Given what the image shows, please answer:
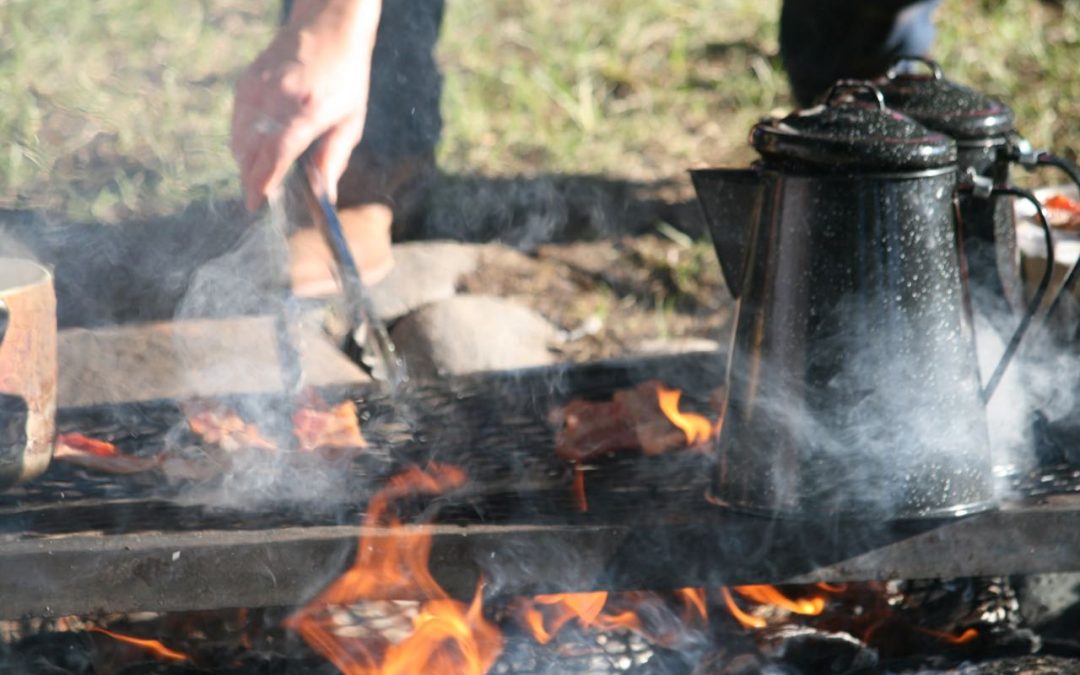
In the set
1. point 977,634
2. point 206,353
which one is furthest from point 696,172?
point 206,353

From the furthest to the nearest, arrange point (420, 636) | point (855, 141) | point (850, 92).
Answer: point (420, 636)
point (850, 92)
point (855, 141)

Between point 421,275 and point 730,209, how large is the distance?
1821 mm

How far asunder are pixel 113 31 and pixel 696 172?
3919mm

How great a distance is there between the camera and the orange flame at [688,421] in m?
2.27

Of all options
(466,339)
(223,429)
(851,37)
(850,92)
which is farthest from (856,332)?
(851,37)

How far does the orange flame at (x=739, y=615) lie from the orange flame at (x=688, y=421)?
26 cm

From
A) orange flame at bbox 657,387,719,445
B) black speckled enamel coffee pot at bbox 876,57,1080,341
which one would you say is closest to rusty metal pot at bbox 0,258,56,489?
orange flame at bbox 657,387,719,445

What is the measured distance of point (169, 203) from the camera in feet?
13.8

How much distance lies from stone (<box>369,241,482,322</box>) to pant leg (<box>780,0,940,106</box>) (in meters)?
1.10

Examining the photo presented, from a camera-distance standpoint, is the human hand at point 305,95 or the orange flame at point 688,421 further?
the orange flame at point 688,421

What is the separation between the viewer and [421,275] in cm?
372

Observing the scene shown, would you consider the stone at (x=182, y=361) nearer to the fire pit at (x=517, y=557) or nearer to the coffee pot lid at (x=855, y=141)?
the fire pit at (x=517, y=557)

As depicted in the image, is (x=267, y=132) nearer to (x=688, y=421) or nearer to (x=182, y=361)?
(x=688, y=421)

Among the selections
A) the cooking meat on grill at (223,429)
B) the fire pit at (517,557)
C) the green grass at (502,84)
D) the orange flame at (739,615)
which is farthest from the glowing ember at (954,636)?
the green grass at (502,84)
